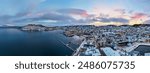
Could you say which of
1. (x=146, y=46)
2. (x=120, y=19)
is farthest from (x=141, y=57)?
(x=120, y=19)

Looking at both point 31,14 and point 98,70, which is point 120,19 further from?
point 31,14

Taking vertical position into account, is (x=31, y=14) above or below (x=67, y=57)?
above

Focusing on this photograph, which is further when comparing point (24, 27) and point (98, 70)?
point (24, 27)

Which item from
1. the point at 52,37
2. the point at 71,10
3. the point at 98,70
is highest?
the point at 71,10

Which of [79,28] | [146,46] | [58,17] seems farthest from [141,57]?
[58,17]

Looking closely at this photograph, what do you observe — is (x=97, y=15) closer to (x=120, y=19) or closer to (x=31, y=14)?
(x=120, y=19)

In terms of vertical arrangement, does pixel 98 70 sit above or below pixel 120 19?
below
